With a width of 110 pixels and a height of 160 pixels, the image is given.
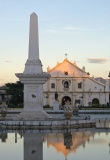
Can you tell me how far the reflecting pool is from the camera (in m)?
15.7

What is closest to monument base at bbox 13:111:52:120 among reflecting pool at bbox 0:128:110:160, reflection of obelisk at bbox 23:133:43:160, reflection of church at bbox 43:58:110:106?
reflecting pool at bbox 0:128:110:160

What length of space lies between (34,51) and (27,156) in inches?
677

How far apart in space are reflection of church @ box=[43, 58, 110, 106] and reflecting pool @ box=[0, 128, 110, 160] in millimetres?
64561

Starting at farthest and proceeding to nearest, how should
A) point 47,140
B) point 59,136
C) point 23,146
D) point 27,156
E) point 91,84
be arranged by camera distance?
point 91,84 → point 59,136 → point 47,140 → point 23,146 → point 27,156

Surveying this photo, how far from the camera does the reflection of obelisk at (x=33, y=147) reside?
15.8 meters

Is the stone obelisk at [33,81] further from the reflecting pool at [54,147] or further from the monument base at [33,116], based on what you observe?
the reflecting pool at [54,147]

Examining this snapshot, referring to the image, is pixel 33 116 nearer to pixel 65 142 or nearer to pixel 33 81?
pixel 33 81

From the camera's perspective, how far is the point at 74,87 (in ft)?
289

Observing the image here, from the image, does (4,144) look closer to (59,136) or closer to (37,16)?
(59,136)

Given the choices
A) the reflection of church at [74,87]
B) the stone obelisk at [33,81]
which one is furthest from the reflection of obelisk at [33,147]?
the reflection of church at [74,87]

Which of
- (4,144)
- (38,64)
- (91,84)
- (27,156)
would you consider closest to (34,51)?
(38,64)

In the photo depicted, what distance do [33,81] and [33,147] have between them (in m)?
13.3

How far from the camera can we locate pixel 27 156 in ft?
52.0

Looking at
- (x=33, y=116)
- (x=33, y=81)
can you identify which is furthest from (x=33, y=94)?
(x=33, y=116)
